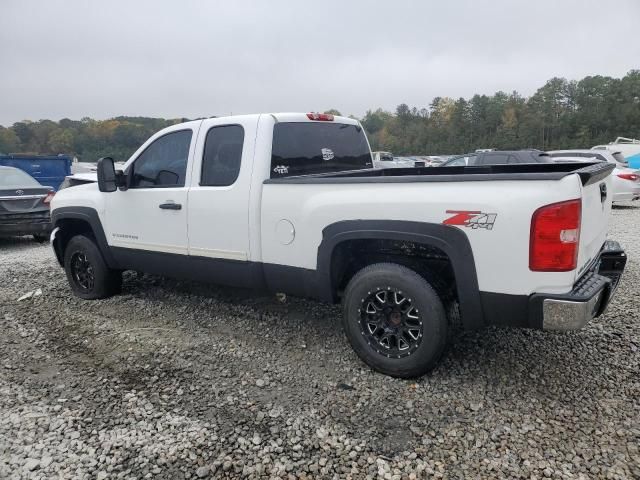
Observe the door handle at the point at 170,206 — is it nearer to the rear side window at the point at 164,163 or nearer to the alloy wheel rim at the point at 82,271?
the rear side window at the point at 164,163

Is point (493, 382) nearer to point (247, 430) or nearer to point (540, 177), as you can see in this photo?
point (540, 177)

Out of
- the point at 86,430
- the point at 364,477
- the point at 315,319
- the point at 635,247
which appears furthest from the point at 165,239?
the point at 635,247

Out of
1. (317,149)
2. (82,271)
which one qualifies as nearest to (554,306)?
(317,149)

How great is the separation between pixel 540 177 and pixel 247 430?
7.40 feet

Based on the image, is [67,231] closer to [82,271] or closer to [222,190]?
[82,271]

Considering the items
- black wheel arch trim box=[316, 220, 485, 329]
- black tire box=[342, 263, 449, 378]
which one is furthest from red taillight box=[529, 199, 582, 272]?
black tire box=[342, 263, 449, 378]

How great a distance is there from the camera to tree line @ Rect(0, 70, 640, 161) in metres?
51.3

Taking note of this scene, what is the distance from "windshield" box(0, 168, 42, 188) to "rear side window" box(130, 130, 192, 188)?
5.87 m

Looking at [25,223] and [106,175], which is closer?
[106,175]

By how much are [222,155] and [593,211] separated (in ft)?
9.56

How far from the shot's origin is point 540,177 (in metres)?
2.63

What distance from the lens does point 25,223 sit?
28.2 feet

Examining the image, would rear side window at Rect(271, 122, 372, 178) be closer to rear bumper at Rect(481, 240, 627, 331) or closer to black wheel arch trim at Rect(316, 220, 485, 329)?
black wheel arch trim at Rect(316, 220, 485, 329)

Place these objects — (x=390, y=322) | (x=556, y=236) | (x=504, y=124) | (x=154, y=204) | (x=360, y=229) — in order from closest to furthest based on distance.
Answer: (x=556, y=236) < (x=360, y=229) < (x=390, y=322) < (x=154, y=204) < (x=504, y=124)
